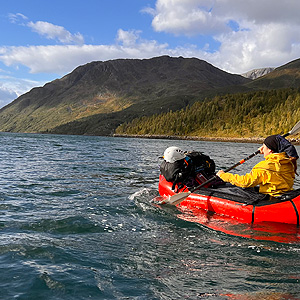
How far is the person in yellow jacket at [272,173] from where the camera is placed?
30.2ft

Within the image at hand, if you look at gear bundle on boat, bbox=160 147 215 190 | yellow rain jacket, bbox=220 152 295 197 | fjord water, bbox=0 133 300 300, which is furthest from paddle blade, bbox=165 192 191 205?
yellow rain jacket, bbox=220 152 295 197

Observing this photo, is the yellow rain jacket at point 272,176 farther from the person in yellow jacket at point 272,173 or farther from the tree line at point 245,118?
the tree line at point 245,118

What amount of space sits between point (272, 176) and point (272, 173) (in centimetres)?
12

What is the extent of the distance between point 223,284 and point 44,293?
3.17 meters

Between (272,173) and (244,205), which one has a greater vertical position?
(272,173)

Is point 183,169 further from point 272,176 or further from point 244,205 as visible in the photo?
point 272,176

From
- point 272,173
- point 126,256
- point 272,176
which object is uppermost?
point 272,173

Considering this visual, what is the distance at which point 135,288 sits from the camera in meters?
5.32

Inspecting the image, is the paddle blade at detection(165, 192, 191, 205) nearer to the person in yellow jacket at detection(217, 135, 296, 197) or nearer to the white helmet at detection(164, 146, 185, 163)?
the white helmet at detection(164, 146, 185, 163)

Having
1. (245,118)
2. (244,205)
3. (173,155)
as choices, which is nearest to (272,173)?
(244,205)

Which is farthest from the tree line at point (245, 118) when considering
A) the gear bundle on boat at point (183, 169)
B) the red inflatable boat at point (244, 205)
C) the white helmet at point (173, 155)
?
the red inflatable boat at point (244, 205)

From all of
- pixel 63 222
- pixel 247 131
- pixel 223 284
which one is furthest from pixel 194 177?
pixel 247 131

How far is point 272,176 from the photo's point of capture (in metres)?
9.47

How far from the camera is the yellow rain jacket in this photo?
363 inches
